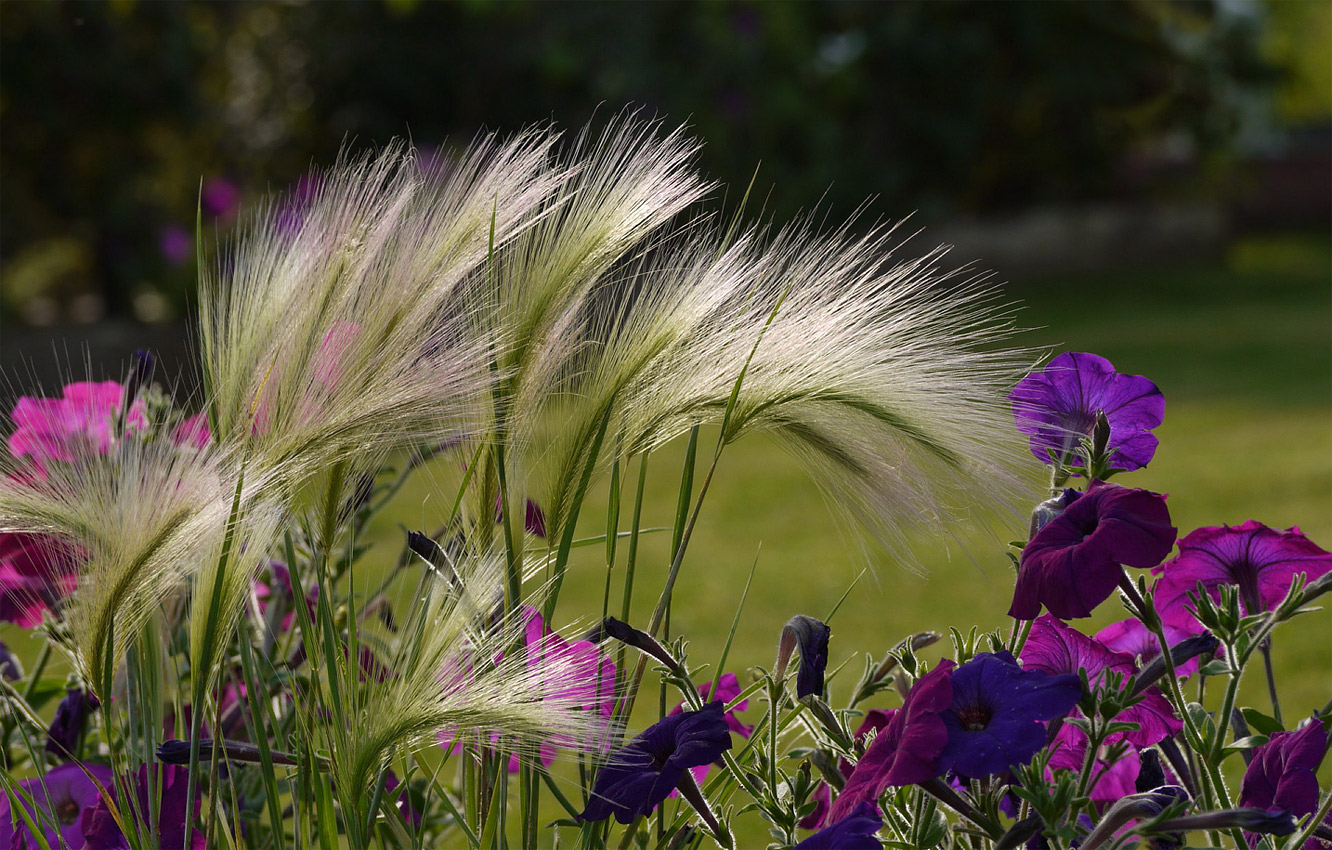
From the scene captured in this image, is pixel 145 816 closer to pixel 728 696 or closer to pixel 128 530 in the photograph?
pixel 128 530

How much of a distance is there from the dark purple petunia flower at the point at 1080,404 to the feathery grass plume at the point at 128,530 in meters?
0.47

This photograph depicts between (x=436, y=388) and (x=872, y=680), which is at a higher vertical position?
(x=436, y=388)

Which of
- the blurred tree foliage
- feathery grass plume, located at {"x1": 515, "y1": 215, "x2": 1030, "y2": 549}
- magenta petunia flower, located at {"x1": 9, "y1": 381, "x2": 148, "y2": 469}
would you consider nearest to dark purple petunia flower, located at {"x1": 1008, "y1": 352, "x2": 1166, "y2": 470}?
feathery grass plume, located at {"x1": 515, "y1": 215, "x2": 1030, "y2": 549}

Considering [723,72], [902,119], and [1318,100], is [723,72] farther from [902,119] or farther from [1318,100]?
[1318,100]

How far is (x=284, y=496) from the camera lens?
0.77 metres

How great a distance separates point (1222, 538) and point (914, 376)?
0.24 metres

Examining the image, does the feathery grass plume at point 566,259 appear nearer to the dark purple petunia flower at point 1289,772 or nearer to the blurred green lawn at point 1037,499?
the blurred green lawn at point 1037,499

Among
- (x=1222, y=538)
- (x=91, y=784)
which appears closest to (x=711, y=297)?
(x=1222, y=538)

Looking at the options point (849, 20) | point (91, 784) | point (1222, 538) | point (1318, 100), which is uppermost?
point (1318, 100)

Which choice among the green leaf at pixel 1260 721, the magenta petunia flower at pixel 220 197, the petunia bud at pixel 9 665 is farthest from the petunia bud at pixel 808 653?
the magenta petunia flower at pixel 220 197

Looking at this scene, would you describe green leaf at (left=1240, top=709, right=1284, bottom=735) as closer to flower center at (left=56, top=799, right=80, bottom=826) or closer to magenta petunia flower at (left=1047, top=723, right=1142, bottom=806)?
magenta petunia flower at (left=1047, top=723, right=1142, bottom=806)

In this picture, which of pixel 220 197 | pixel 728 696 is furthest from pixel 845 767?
pixel 220 197

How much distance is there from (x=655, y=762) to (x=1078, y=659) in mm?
255

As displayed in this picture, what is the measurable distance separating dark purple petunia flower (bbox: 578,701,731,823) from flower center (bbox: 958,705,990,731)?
13 centimetres
